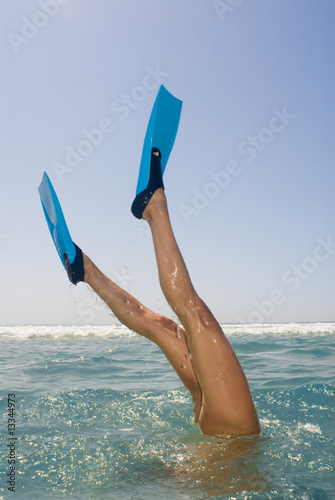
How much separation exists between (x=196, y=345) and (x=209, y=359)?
13cm

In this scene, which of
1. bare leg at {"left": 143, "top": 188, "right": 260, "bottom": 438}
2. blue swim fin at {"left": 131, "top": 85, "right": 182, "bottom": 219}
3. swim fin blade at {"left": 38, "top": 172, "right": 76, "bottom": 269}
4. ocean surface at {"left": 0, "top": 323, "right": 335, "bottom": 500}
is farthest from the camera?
swim fin blade at {"left": 38, "top": 172, "right": 76, "bottom": 269}

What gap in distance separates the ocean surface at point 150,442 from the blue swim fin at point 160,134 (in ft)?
7.01

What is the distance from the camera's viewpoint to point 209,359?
2639 millimetres

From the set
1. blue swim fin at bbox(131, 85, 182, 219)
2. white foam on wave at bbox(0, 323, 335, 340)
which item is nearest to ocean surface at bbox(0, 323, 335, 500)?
blue swim fin at bbox(131, 85, 182, 219)

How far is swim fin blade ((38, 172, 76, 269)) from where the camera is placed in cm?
372

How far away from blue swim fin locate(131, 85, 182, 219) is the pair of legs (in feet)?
1.08

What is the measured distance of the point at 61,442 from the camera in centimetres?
308

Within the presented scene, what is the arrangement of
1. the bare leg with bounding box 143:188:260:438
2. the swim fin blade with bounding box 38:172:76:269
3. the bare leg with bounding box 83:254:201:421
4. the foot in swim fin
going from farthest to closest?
the swim fin blade with bounding box 38:172:76:269
the foot in swim fin
the bare leg with bounding box 83:254:201:421
the bare leg with bounding box 143:188:260:438

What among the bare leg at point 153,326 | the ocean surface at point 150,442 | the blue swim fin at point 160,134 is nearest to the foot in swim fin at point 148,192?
the blue swim fin at point 160,134

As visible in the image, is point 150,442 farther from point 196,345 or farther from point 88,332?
point 88,332

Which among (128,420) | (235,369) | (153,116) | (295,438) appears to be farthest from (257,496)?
(153,116)

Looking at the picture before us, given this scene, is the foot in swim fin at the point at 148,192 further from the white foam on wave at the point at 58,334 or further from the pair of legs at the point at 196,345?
the white foam on wave at the point at 58,334

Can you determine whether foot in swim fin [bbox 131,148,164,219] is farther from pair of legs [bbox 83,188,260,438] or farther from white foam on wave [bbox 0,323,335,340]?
white foam on wave [bbox 0,323,335,340]

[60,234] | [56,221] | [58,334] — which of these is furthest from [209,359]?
[58,334]
